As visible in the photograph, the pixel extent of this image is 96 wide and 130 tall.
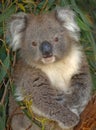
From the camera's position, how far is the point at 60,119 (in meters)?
5.36

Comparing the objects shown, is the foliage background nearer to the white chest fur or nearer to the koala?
the koala

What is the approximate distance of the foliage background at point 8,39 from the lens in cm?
554

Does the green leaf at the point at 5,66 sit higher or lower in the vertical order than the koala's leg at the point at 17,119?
higher

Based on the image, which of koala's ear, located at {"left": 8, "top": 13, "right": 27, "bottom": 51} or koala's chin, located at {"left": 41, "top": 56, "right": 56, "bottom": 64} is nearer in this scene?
koala's chin, located at {"left": 41, "top": 56, "right": 56, "bottom": 64}

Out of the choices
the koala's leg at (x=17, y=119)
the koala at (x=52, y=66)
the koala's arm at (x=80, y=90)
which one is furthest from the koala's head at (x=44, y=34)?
the koala's leg at (x=17, y=119)

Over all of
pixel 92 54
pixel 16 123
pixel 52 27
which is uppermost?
pixel 52 27

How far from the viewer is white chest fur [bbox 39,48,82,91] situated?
5.51 meters

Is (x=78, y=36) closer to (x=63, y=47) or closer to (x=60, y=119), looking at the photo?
(x=63, y=47)

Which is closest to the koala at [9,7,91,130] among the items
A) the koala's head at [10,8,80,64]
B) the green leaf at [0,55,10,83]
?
the koala's head at [10,8,80,64]

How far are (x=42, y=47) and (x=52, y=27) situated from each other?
0.86 ft

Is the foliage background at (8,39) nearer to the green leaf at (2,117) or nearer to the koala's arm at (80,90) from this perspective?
the green leaf at (2,117)

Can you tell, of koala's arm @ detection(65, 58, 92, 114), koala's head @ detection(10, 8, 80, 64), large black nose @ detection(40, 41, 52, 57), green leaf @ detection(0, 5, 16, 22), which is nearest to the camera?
large black nose @ detection(40, 41, 52, 57)

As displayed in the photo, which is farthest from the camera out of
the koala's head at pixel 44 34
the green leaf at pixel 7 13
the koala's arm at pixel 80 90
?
the green leaf at pixel 7 13

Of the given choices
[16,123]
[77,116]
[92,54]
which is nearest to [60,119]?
[77,116]
